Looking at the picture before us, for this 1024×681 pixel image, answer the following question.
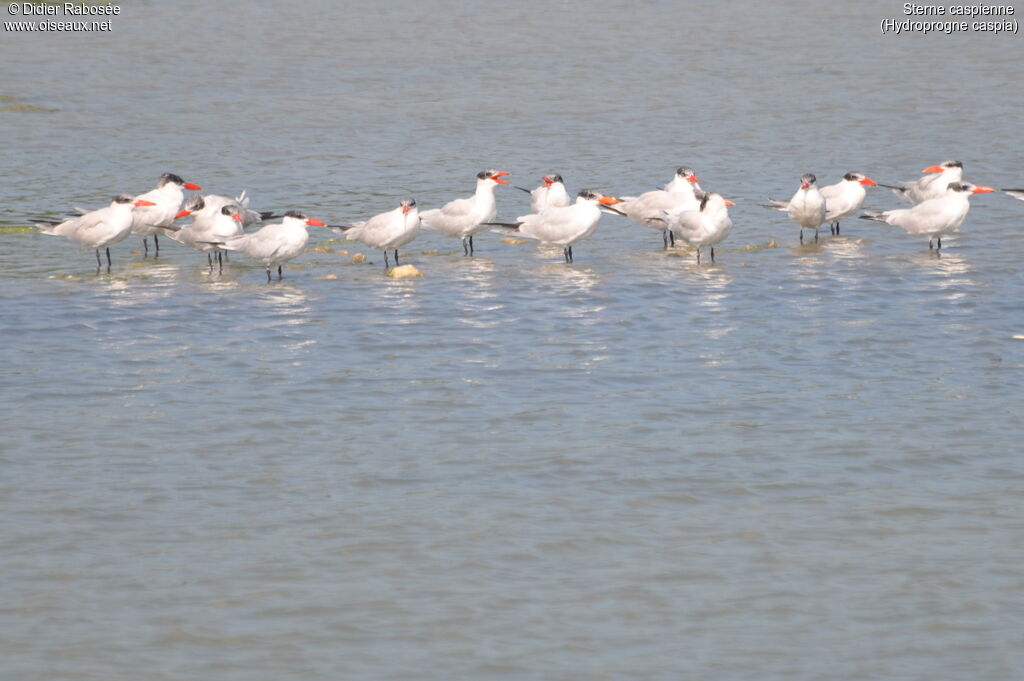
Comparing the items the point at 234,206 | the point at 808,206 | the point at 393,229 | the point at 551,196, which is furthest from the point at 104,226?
the point at 808,206

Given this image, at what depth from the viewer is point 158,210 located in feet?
59.5

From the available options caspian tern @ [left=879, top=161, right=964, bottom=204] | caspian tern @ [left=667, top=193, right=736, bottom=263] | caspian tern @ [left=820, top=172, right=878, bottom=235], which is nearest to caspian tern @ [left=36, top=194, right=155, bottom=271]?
caspian tern @ [left=667, top=193, right=736, bottom=263]

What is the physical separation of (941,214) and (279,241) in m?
7.58

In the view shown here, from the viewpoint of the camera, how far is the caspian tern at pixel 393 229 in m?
17.1

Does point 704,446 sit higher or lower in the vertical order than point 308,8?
lower

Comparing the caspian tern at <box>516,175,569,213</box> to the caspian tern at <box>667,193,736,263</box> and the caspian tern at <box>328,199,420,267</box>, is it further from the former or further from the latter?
the caspian tern at <box>328,199,420,267</box>

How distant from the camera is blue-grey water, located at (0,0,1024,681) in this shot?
24.9 ft

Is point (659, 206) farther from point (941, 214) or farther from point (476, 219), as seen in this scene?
point (941, 214)

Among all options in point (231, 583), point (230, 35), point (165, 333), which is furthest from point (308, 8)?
point (231, 583)

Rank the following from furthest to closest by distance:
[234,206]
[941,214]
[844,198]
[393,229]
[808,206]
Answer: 1. [844,198]
2. [808,206]
3. [234,206]
4. [941,214]
5. [393,229]

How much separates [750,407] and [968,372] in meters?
2.14

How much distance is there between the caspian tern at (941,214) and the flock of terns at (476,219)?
0.04 feet

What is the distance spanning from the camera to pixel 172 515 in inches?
360

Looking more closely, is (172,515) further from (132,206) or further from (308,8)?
(308,8)
